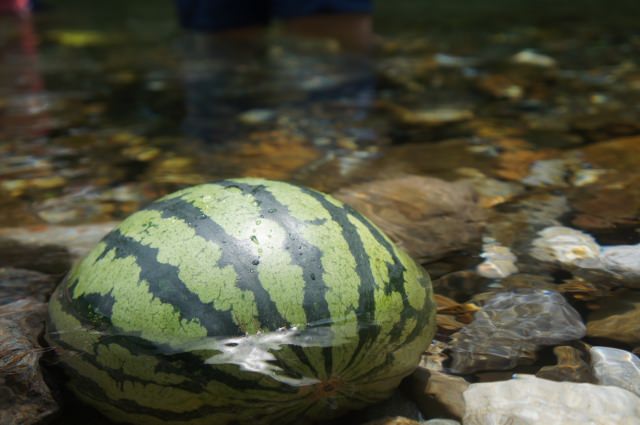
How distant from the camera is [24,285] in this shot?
2.50m

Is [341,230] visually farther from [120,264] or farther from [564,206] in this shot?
[564,206]

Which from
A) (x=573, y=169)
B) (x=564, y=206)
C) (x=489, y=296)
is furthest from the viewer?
(x=573, y=169)

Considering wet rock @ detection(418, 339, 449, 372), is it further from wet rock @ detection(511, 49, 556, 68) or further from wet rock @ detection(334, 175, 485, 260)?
wet rock @ detection(511, 49, 556, 68)

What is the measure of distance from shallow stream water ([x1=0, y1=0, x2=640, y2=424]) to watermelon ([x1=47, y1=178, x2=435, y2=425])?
0.76 ft

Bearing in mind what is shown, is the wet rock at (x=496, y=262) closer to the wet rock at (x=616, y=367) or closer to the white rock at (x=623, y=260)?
the white rock at (x=623, y=260)

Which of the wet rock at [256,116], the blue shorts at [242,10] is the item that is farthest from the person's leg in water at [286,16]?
the wet rock at [256,116]

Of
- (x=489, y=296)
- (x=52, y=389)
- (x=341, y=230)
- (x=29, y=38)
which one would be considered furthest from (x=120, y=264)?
(x=29, y=38)

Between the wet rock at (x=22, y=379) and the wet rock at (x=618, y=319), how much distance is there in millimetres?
1520

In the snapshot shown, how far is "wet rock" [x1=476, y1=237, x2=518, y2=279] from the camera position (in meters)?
2.54

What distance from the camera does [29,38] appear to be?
884 cm

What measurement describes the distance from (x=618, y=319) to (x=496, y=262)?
51 cm

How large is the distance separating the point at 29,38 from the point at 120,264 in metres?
7.93


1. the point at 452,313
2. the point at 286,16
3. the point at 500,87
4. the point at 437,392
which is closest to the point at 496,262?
the point at 452,313

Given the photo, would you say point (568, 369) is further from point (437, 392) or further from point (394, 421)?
point (394, 421)
